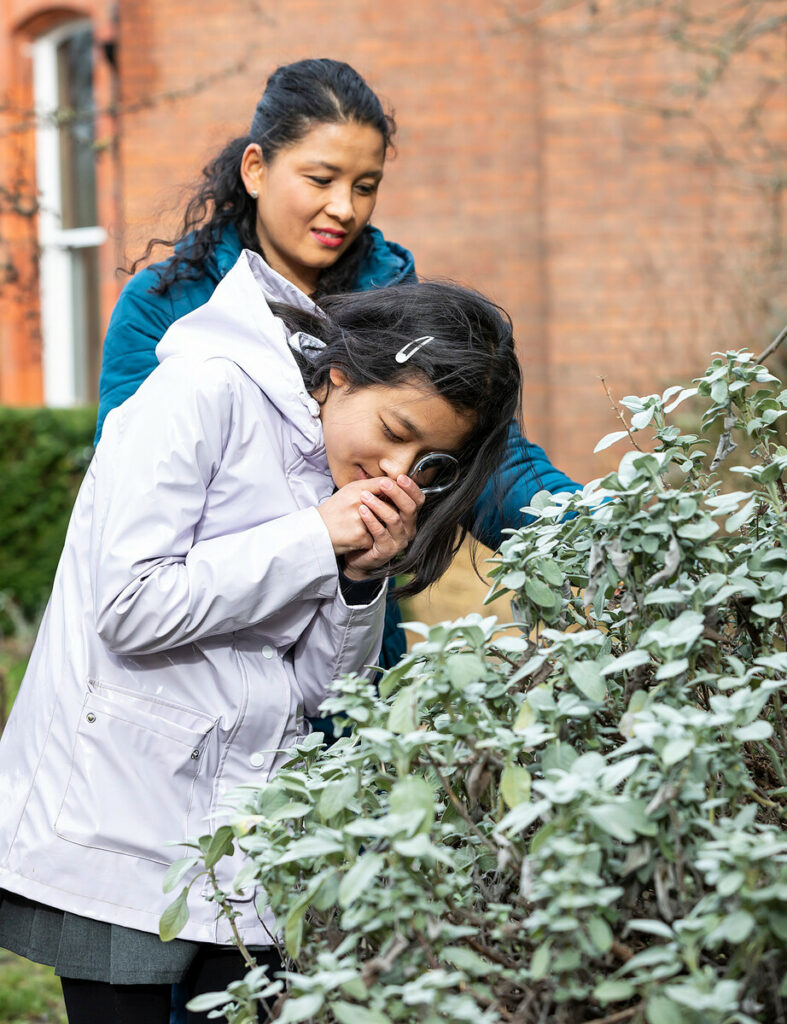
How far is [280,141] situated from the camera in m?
2.37

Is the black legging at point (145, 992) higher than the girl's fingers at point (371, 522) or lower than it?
lower

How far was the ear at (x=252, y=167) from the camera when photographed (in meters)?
2.42

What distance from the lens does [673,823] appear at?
1.17m

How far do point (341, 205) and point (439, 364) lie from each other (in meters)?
0.62

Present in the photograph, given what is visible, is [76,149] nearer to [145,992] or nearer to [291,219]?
[291,219]

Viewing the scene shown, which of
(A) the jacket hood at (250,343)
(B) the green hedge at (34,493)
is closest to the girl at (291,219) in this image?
(A) the jacket hood at (250,343)

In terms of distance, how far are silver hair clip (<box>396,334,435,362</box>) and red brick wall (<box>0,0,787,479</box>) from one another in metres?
5.26

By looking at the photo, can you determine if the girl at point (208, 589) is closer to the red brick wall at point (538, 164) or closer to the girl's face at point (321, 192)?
the girl's face at point (321, 192)

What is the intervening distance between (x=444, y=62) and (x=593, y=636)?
6892 mm

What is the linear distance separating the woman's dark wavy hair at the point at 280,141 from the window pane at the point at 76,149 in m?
7.29

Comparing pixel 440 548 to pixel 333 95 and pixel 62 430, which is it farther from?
pixel 62 430

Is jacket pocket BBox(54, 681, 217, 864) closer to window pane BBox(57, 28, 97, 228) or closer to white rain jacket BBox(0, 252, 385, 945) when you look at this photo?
white rain jacket BBox(0, 252, 385, 945)

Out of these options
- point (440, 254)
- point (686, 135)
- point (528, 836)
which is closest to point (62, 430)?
point (440, 254)

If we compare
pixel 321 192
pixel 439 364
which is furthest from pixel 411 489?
pixel 321 192
